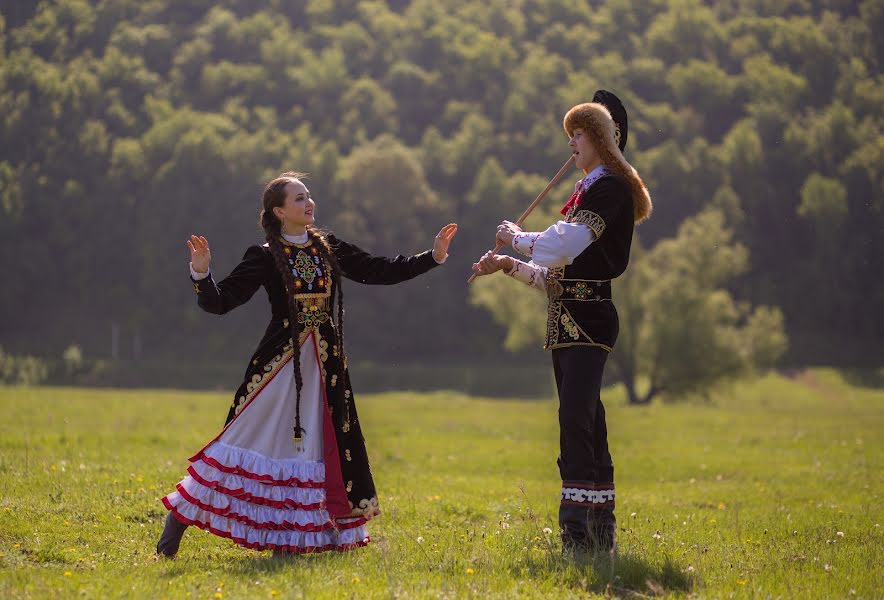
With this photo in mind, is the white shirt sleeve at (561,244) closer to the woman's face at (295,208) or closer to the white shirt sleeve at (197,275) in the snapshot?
the woman's face at (295,208)

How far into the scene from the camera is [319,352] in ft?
25.6

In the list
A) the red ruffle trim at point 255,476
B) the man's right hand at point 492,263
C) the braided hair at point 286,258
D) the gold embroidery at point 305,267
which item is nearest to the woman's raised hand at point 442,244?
the man's right hand at point 492,263

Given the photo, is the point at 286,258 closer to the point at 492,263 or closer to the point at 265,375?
the point at 265,375

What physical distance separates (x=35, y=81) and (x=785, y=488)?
67.8 metres

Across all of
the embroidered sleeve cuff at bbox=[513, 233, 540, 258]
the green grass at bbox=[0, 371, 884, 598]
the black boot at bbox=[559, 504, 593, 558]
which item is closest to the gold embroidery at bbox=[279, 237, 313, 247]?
the embroidered sleeve cuff at bbox=[513, 233, 540, 258]

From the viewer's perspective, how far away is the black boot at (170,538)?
7453mm

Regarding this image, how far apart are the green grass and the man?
0.40m

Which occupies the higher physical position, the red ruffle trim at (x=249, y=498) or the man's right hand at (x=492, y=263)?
the man's right hand at (x=492, y=263)

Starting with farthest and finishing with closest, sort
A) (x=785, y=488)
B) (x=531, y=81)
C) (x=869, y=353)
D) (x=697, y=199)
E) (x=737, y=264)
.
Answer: (x=531, y=81) → (x=697, y=199) → (x=869, y=353) → (x=737, y=264) → (x=785, y=488)

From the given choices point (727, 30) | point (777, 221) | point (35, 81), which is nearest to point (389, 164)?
point (35, 81)

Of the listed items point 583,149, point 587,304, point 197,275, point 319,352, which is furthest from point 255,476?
point 583,149

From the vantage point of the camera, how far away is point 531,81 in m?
113

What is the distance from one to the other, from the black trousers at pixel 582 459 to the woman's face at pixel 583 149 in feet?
4.42

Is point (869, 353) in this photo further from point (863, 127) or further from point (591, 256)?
point (591, 256)
